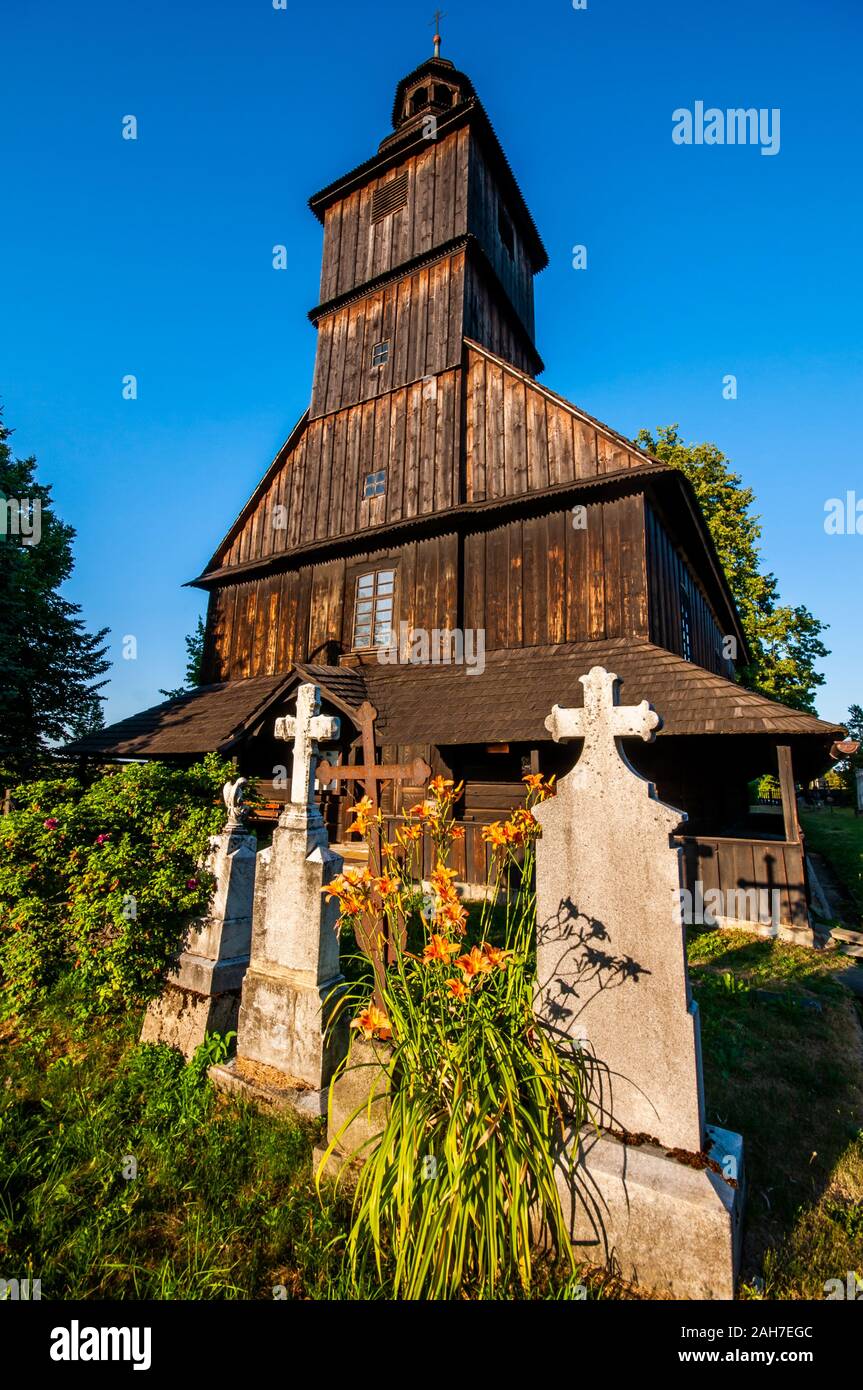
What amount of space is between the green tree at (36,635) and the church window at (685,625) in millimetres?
15897

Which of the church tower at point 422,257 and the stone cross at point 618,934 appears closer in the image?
the stone cross at point 618,934

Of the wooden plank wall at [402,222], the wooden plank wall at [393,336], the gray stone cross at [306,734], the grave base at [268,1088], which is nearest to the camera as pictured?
the grave base at [268,1088]

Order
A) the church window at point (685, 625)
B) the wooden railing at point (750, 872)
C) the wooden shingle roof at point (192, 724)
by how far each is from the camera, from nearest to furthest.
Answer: the wooden railing at point (750, 872)
the wooden shingle roof at point (192, 724)
the church window at point (685, 625)

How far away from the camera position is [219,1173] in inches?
121

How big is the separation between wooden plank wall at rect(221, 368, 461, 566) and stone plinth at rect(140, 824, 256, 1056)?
9552 millimetres

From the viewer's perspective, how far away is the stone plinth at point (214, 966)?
445cm

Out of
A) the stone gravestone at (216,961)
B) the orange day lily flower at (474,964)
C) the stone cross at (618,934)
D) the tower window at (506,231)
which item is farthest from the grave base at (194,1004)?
the tower window at (506,231)

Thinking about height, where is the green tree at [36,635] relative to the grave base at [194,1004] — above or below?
above

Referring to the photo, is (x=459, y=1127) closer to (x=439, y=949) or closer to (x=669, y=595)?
(x=439, y=949)

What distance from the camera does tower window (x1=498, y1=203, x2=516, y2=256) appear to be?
51.2 feet

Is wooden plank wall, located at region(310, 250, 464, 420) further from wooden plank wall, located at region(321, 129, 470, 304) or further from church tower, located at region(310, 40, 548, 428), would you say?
wooden plank wall, located at region(321, 129, 470, 304)

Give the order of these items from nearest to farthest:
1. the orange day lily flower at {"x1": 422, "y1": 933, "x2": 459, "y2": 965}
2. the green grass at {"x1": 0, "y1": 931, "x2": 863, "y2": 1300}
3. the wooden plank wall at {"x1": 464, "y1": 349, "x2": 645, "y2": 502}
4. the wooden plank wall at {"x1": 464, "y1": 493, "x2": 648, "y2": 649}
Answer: the orange day lily flower at {"x1": 422, "y1": 933, "x2": 459, "y2": 965} < the green grass at {"x1": 0, "y1": 931, "x2": 863, "y2": 1300} < the wooden plank wall at {"x1": 464, "y1": 493, "x2": 648, "y2": 649} < the wooden plank wall at {"x1": 464, "y1": 349, "x2": 645, "y2": 502}

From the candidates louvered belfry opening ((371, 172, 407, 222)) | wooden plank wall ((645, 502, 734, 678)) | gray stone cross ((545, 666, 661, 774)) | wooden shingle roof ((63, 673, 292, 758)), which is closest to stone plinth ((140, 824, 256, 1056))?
gray stone cross ((545, 666, 661, 774))

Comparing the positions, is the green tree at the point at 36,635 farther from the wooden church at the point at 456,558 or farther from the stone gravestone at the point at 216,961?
the stone gravestone at the point at 216,961
